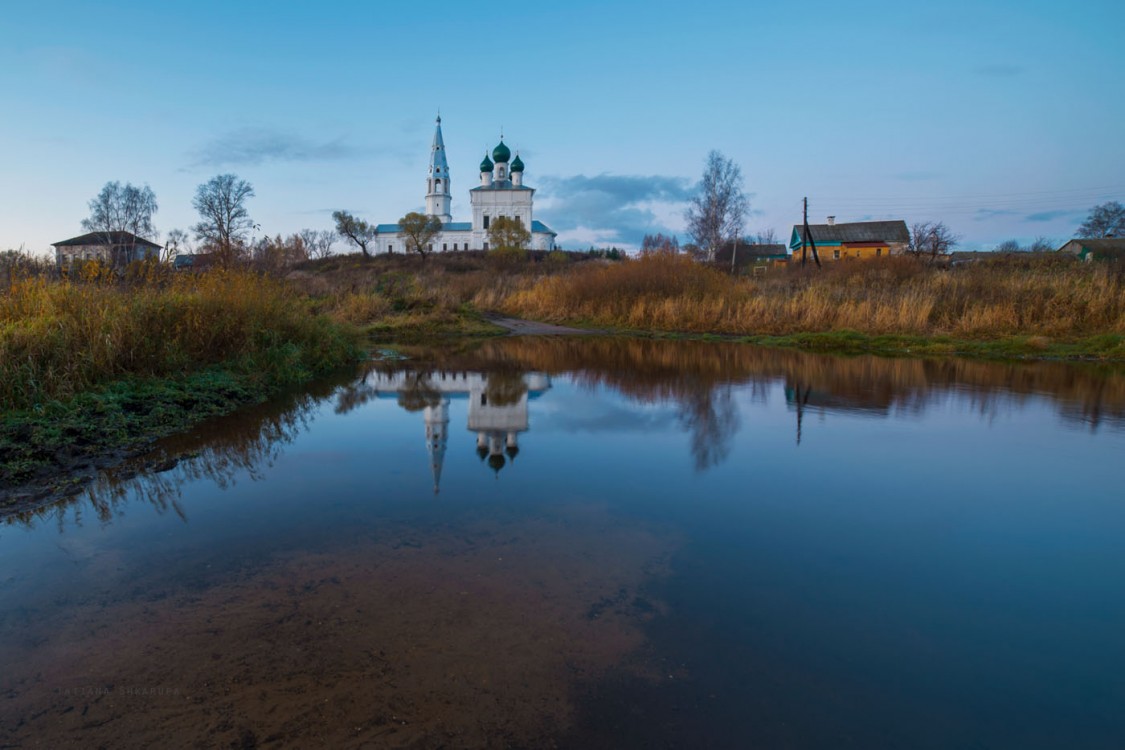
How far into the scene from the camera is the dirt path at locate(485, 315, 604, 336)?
67.7ft

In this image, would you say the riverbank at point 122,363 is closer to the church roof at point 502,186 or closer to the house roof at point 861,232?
the house roof at point 861,232

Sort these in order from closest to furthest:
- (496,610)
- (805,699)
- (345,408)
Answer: (805,699)
(496,610)
(345,408)

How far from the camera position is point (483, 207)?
3489 inches

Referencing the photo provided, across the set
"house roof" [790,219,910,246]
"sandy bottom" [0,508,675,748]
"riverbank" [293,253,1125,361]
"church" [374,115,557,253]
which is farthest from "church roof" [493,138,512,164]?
"sandy bottom" [0,508,675,748]

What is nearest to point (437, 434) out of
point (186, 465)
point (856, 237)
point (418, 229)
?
point (186, 465)

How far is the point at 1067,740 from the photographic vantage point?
96.8 inches

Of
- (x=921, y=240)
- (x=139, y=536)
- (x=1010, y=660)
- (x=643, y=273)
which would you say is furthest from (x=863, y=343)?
(x=921, y=240)

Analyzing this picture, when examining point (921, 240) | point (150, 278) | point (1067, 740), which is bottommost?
point (1067, 740)

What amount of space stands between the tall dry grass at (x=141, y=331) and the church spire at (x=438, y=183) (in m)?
84.7

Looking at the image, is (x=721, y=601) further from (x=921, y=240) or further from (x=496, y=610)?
(x=921, y=240)

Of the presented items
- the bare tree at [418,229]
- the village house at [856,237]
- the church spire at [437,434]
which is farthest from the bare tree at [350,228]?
the church spire at [437,434]

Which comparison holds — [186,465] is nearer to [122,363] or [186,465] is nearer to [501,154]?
[122,363]

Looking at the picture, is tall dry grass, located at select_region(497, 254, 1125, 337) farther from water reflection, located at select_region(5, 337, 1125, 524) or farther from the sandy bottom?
the sandy bottom

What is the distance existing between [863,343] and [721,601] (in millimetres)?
14631
